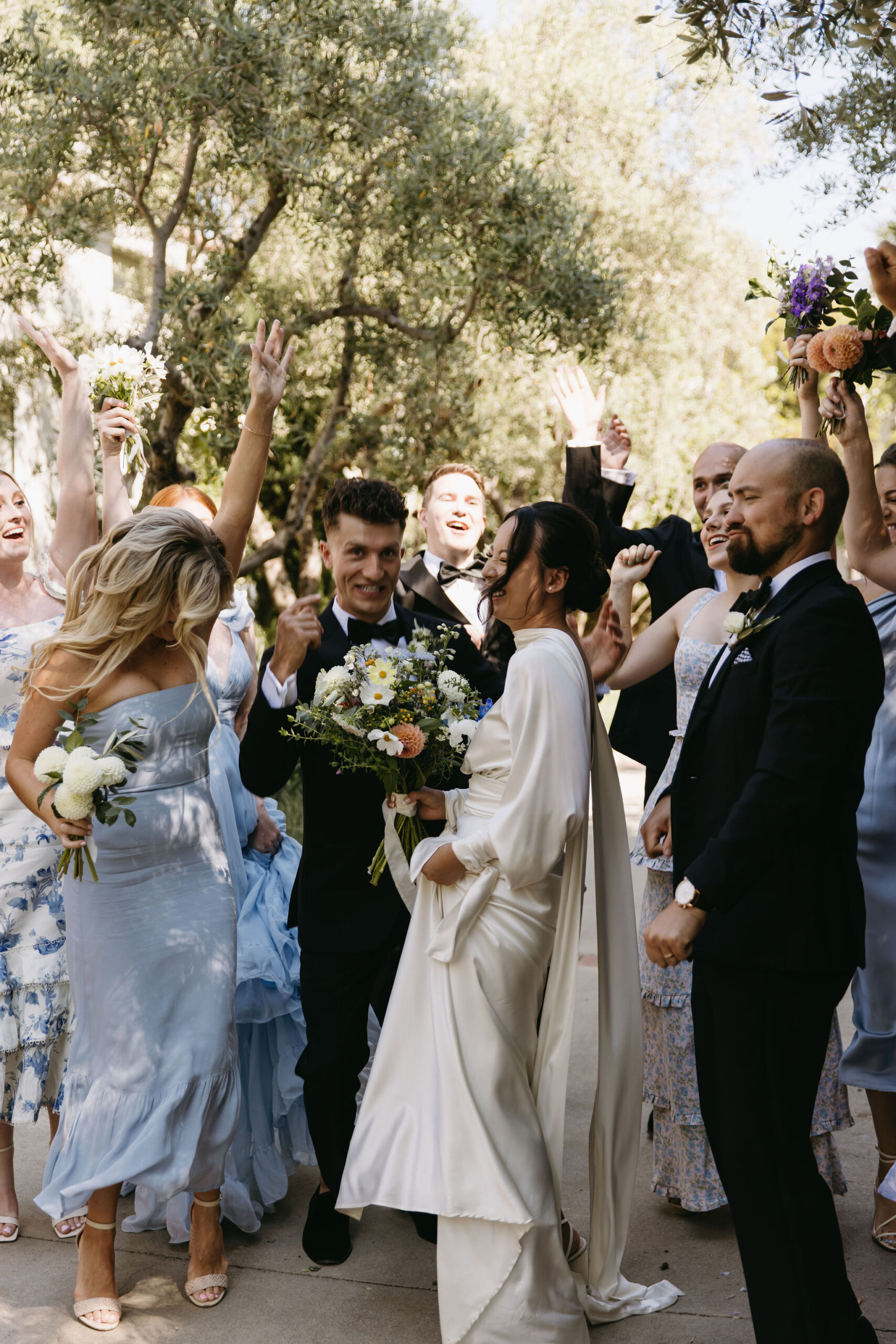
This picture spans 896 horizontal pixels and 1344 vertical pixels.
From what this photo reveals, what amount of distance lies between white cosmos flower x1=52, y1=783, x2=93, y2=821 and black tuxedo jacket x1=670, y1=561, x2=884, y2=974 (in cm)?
169

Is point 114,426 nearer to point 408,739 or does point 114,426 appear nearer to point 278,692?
point 278,692

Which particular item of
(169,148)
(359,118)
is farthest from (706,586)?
(169,148)

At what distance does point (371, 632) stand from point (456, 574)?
4.96 ft

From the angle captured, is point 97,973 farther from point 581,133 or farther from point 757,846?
point 581,133

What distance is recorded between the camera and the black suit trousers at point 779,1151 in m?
2.85

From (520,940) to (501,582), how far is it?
→ 3.34 feet

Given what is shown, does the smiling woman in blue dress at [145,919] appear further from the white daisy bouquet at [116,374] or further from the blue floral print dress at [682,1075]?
the blue floral print dress at [682,1075]

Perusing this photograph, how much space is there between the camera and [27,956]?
417 centimetres

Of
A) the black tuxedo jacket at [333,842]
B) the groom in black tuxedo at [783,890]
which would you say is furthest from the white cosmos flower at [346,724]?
the groom in black tuxedo at [783,890]

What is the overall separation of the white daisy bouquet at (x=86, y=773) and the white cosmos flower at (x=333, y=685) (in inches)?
22.2

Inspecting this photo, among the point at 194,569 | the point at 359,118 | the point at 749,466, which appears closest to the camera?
the point at 749,466

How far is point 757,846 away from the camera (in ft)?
9.21

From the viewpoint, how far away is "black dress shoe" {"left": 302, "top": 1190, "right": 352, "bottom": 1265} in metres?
3.98

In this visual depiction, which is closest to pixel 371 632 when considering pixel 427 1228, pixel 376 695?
pixel 376 695
